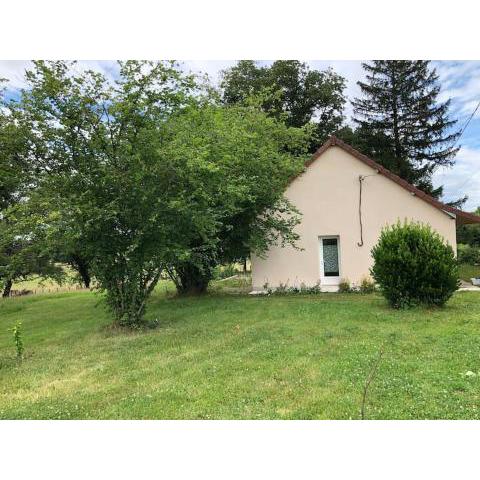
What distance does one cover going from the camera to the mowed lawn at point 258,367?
4.75 m

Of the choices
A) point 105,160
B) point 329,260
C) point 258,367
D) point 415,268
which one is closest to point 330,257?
point 329,260

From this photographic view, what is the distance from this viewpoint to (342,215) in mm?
16016

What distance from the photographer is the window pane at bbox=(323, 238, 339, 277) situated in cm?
1634

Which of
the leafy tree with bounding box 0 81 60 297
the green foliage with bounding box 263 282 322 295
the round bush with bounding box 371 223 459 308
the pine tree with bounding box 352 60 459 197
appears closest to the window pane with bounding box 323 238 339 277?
the green foliage with bounding box 263 282 322 295

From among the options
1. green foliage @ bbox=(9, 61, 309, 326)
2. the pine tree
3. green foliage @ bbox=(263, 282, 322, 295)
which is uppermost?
the pine tree

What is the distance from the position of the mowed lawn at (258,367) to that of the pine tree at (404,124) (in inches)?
911

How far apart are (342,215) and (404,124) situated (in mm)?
19816

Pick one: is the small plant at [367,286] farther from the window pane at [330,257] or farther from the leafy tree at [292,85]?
the leafy tree at [292,85]

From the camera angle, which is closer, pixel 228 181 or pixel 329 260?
pixel 228 181

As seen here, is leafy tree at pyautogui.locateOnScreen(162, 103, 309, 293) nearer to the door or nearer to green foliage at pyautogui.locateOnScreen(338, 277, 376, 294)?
the door

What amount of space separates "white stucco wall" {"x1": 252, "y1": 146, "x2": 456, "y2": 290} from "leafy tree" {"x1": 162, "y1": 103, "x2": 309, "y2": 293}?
2.58 feet

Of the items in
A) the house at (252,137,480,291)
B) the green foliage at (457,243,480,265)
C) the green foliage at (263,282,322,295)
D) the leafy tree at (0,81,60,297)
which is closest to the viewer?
the leafy tree at (0,81,60,297)

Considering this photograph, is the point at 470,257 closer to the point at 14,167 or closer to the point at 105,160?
the point at 105,160
